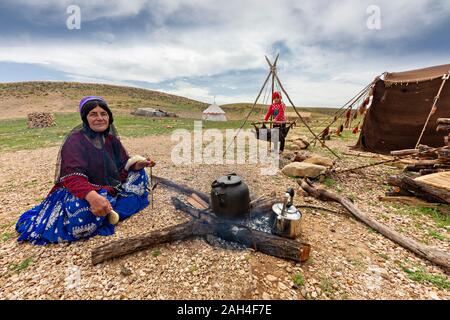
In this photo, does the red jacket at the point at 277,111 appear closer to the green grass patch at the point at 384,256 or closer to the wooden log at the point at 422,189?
the wooden log at the point at 422,189

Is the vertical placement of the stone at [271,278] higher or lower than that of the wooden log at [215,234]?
lower

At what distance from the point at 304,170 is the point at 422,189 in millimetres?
2140

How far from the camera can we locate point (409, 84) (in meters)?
7.58

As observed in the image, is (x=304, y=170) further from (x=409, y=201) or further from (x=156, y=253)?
(x=156, y=253)

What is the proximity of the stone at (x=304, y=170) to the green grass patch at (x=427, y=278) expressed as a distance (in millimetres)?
2990

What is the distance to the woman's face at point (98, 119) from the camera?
2.77 meters

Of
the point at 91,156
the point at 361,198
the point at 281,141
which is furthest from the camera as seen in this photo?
the point at 281,141

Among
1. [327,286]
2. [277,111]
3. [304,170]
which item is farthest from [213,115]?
[327,286]

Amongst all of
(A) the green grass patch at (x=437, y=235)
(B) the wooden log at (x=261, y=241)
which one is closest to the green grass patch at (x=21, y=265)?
(B) the wooden log at (x=261, y=241)

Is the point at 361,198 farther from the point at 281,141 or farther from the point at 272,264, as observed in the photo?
the point at 281,141

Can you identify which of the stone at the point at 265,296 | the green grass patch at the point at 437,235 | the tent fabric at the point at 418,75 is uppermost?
the tent fabric at the point at 418,75

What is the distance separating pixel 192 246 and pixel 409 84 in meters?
9.15
